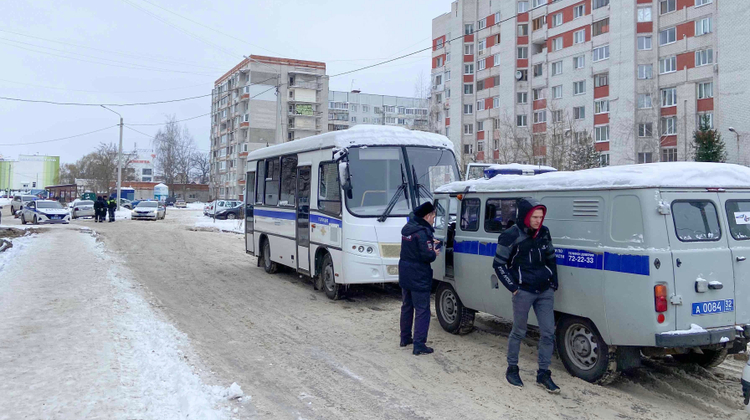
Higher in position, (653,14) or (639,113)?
(653,14)

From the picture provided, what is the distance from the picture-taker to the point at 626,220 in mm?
5426

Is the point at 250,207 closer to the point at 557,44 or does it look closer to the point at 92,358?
the point at 92,358

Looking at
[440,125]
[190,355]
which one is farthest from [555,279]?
[440,125]

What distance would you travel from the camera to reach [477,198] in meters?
7.55

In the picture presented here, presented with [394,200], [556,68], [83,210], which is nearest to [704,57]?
[556,68]

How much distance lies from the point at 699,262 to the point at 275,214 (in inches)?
389

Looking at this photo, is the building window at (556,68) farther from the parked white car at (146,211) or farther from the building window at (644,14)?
the parked white car at (146,211)

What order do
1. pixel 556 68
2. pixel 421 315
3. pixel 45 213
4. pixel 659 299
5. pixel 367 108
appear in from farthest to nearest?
pixel 367 108 → pixel 556 68 → pixel 45 213 → pixel 421 315 → pixel 659 299

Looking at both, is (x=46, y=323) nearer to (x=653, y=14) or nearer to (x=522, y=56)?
(x=653, y=14)

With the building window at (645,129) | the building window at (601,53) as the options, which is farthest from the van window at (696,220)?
the building window at (601,53)

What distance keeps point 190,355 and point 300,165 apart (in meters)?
5.80

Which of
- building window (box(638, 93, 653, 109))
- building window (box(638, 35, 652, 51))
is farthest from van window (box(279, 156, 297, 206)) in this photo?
building window (box(638, 35, 652, 51))

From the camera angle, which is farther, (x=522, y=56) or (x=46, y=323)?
(x=522, y=56)

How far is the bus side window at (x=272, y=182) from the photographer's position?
13567mm
